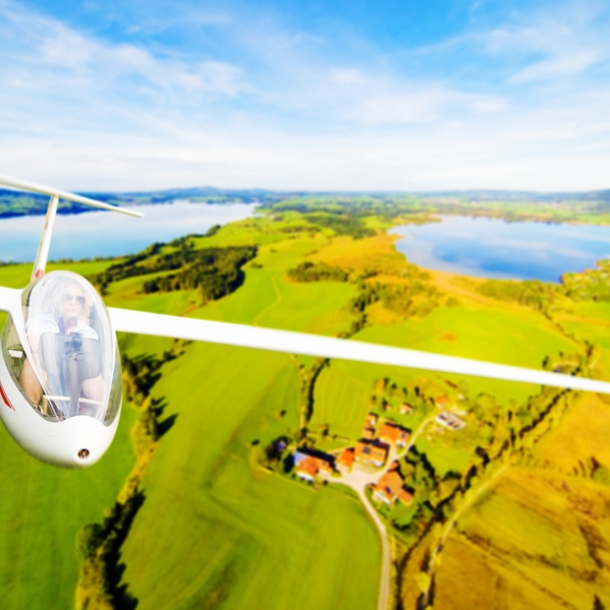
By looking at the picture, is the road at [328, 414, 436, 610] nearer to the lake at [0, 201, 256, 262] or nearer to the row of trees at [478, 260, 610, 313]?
the row of trees at [478, 260, 610, 313]

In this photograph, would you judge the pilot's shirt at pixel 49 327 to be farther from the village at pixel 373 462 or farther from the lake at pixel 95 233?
the lake at pixel 95 233

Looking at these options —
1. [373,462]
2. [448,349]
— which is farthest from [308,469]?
[448,349]

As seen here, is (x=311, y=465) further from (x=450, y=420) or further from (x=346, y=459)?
(x=450, y=420)

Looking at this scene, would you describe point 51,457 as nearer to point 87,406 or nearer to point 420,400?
point 87,406

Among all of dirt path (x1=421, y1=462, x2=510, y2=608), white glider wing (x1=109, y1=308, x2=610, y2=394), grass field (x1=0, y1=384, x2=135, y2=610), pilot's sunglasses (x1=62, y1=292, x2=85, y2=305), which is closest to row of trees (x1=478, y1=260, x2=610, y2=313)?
dirt path (x1=421, y1=462, x2=510, y2=608)

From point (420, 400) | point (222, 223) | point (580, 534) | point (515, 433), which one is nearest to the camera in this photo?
point (580, 534)

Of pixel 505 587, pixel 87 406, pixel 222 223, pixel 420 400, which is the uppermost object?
pixel 222 223

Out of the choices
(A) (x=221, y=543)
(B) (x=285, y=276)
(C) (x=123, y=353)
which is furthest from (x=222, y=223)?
(A) (x=221, y=543)
